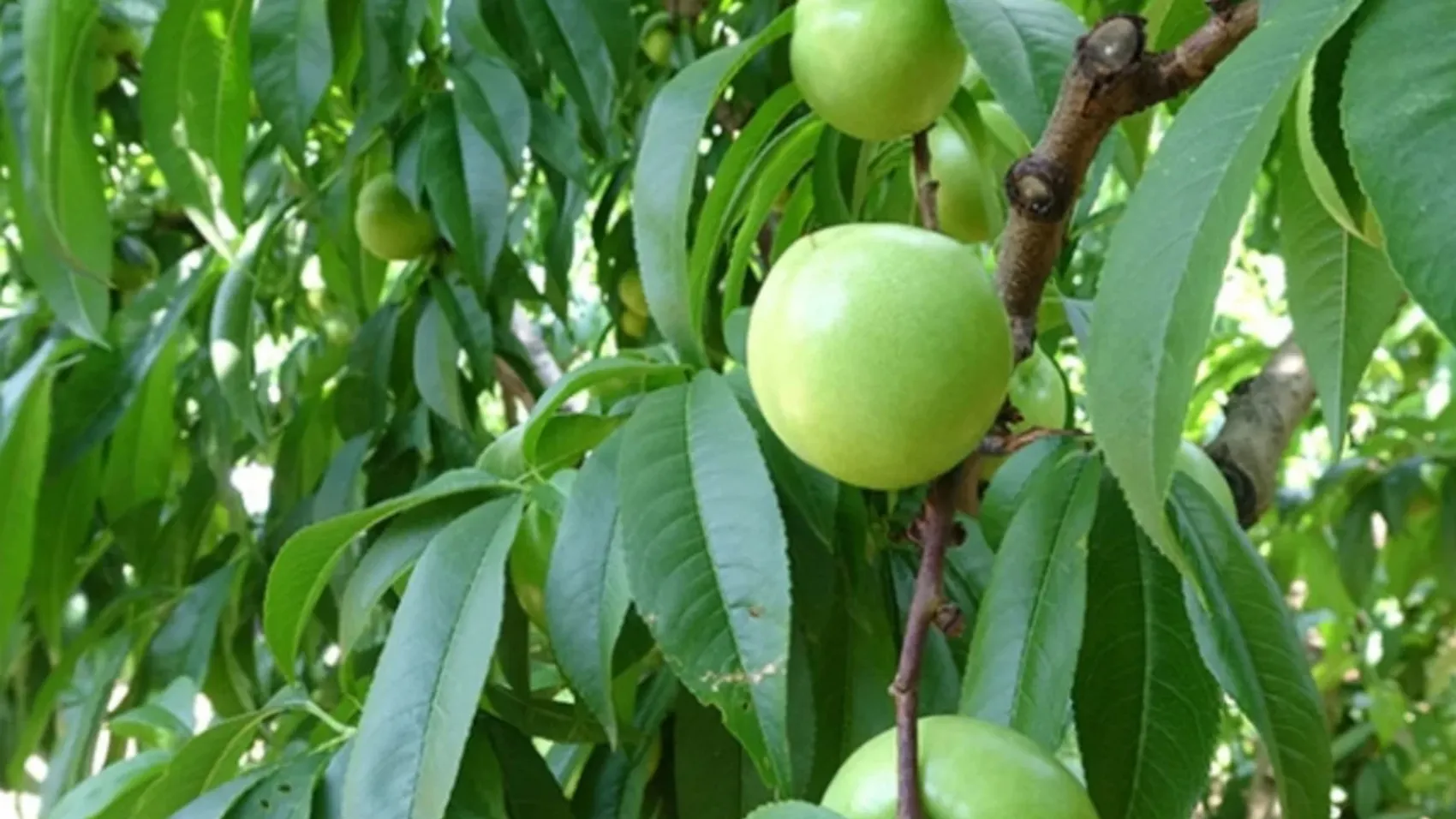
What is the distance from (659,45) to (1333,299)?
628 mm

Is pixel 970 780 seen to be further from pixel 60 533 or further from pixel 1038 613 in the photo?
pixel 60 533

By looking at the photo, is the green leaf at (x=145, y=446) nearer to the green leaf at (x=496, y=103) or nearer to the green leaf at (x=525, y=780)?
the green leaf at (x=496, y=103)

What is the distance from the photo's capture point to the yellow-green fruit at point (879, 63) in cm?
40

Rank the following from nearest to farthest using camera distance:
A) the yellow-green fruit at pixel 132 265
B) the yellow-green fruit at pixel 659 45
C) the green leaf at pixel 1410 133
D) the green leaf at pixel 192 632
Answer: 1. the green leaf at pixel 1410 133
2. the green leaf at pixel 192 632
3. the yellow-green fruit at pixel 659 45
4. the yellow-green fruit at pixel 132 265

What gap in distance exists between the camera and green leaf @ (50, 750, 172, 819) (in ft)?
1.54

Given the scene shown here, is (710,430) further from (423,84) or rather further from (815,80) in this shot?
(423,84)

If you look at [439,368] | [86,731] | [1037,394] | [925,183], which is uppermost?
[925,183]

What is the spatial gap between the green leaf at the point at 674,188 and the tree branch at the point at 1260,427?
42 cm

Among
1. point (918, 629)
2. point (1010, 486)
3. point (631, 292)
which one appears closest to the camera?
point (918, 629)

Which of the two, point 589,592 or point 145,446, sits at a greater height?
point 589,592

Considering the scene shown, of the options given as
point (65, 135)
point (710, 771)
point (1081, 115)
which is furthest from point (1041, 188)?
point (65, 135)

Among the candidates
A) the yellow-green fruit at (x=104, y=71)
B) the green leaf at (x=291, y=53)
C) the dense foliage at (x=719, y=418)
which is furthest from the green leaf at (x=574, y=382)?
the yellow-green fruit at (x=104, y=71)

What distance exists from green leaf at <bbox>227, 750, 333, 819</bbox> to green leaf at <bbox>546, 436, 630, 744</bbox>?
0.10m

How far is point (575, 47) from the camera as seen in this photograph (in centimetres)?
68
